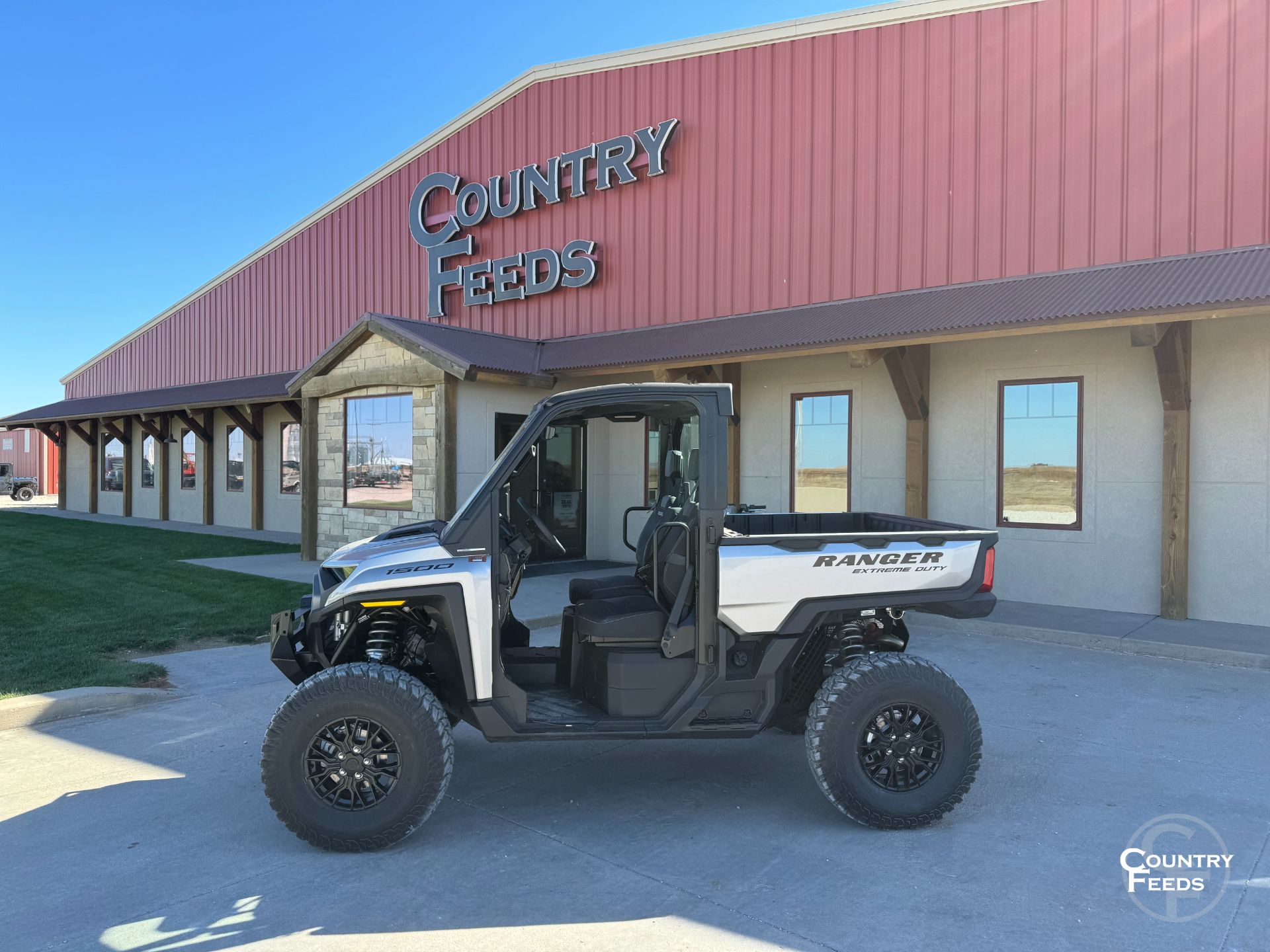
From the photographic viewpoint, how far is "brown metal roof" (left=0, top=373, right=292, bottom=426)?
62.8ft

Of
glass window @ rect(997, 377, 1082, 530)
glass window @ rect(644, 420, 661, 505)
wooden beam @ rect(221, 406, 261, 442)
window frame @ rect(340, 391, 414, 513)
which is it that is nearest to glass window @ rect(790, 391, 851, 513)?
glass window @ rect(997, 377, 1082, 530)

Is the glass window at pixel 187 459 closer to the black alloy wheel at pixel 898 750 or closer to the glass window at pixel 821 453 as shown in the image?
Answer: the glass window at pixel 821 453

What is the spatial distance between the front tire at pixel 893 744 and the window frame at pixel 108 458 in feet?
85.8

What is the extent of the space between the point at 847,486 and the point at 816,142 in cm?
469

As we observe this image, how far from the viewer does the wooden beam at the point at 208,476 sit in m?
21.8

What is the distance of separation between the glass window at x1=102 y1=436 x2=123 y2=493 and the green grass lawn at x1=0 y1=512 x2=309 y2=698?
932 centimetres

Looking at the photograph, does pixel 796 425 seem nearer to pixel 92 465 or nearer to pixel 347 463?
pixel 347 463

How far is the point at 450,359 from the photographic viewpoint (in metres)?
11.5

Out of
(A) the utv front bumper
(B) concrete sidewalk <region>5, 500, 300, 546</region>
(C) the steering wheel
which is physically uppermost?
(C) the steering wheel

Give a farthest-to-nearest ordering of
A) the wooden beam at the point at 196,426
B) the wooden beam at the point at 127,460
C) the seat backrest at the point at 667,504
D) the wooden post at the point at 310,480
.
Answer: the wooden beam at the point at 127,460 → the wooden beam at the point at 196,426 → the wooden post at the point at 310,480 → the seat backrest at the point at 667,504

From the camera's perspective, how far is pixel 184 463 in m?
22.8

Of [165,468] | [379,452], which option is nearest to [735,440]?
[379,452]

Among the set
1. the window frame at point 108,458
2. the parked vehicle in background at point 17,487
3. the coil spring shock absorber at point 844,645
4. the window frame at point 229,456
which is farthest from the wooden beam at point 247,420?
the parked vehicle in background at point 17,487

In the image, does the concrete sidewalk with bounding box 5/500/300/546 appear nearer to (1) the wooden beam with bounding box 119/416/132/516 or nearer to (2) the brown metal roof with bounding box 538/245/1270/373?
(1) the wooden beam with bounding box 119/416/132/516
